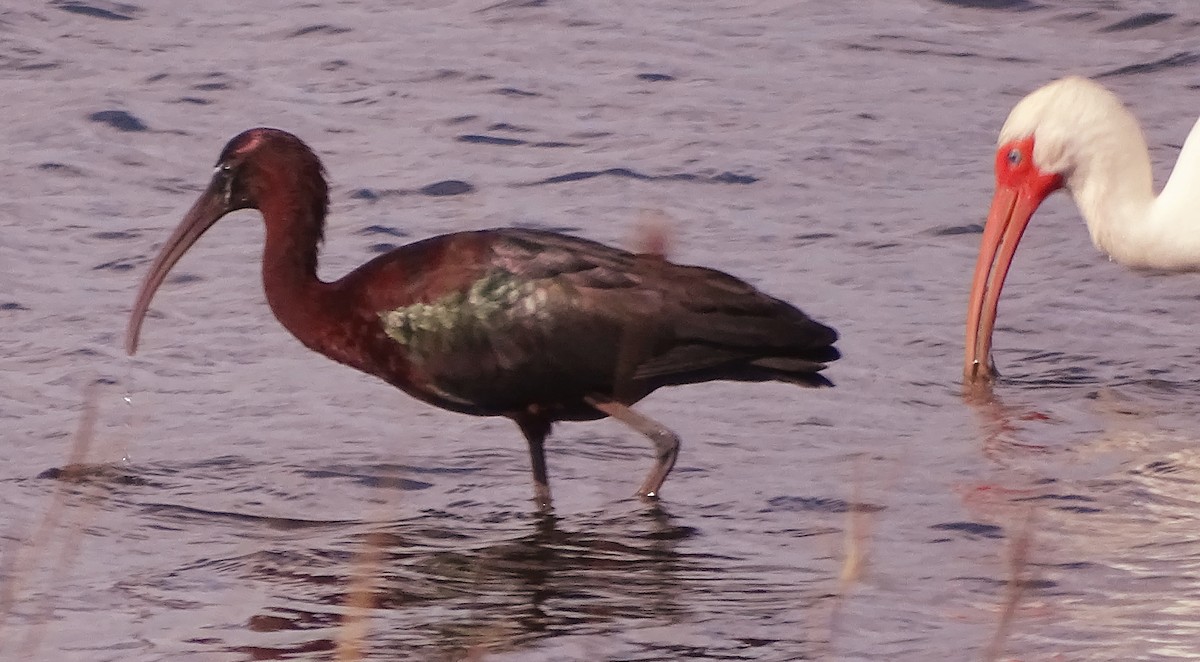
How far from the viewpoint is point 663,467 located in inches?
267

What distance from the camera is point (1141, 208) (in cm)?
800

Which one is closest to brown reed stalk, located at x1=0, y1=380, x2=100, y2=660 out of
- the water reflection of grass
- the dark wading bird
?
the water reflection of grass

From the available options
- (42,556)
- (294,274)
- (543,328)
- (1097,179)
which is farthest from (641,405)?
(42,556)

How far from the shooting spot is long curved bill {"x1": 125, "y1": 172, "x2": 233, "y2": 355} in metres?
7.22

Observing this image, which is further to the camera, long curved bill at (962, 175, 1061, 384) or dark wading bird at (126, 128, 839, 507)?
long curved bill at (962, 175, 1061, 384)

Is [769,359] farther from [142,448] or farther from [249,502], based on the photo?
[142,448]

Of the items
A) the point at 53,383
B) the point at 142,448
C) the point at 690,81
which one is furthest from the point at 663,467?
the point at 690,81

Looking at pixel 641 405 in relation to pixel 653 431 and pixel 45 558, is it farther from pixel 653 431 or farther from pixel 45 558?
pixel 45 558

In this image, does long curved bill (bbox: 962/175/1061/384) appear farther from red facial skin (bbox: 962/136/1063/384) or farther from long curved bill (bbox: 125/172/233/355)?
long curved bill (bbox: 125/172/233/355)

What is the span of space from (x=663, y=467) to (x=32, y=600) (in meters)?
2.00

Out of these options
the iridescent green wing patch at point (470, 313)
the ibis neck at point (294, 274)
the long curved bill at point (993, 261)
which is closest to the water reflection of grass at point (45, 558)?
the ibis neck at point (294, 274)

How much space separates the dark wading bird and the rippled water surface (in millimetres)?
261

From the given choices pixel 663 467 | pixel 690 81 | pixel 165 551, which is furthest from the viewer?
pixel 690 81

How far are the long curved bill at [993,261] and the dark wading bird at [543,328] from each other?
173cm
